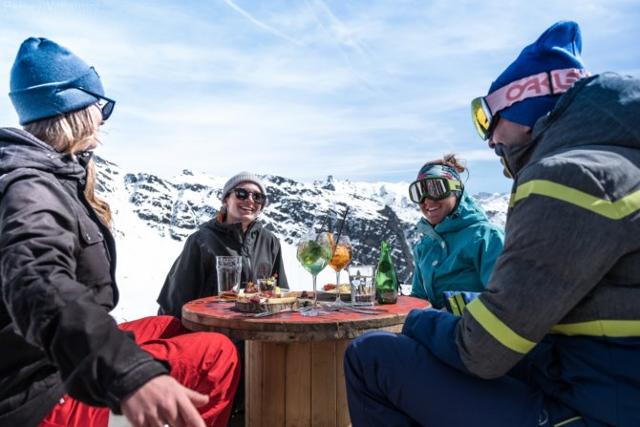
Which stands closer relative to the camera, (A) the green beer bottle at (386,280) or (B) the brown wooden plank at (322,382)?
(B) the brown wooden plank at (322,382)

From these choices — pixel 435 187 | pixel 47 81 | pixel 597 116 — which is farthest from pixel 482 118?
pixel 435 187

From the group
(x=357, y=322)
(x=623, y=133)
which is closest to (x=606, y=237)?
(x=623, y=133)

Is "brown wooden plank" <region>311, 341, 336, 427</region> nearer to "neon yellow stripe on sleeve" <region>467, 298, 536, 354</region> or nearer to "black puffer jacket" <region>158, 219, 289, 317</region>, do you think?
"black puffer jacket" <region>158, 219, 289, 317</region>

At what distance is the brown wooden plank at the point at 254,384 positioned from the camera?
3.25 m

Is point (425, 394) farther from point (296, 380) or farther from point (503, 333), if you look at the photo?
point (296, 380)

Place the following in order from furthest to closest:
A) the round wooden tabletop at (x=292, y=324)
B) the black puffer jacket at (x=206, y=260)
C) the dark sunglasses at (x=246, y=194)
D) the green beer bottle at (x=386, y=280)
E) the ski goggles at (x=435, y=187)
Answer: the dark sunglasses at (x=246, y=194) → the ski goggles at (x=435, y=187) → the black puffer jacket at (x=206, y=260) → the green beer bottle at (x=386, y=280) → the round wooden tabletop at (x=292, y=324)

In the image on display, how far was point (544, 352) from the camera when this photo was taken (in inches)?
73.9

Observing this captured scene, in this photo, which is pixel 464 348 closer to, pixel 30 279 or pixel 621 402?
pixel 621 402

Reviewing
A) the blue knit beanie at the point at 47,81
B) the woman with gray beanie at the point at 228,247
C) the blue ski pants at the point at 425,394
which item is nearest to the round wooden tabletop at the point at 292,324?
the blue ski pants at the point at 425,394

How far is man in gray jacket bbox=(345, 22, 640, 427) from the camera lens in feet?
5.15

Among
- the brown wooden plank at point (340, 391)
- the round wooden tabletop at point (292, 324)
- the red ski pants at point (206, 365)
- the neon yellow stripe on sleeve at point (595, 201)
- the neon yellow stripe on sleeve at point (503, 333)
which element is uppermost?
the neon yellow stripe on sleeve at point (595, 201)

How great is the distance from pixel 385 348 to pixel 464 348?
1.07 feet

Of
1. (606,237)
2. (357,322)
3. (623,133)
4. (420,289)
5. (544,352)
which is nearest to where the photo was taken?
(606,237)

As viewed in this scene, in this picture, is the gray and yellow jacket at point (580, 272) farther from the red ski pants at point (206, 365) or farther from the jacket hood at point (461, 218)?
the jacket hood at point (461, 218)
